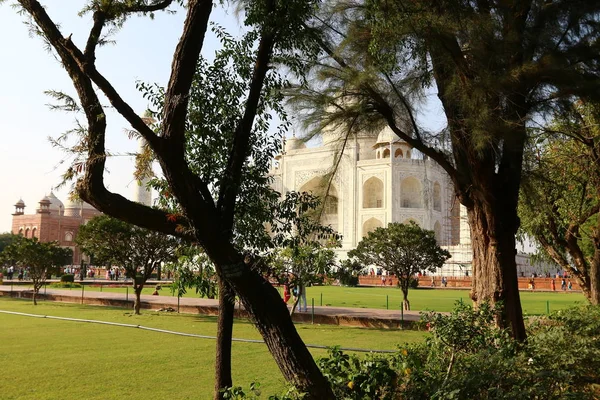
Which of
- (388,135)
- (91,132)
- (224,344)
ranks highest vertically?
(388,135)

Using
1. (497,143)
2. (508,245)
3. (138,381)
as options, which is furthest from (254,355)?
(497,143)

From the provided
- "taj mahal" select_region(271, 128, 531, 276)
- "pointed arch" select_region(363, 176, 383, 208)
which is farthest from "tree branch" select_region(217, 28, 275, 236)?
"pointed arch" select_region(363, 176, 383, 208)

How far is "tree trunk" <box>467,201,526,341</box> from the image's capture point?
4.66 meters

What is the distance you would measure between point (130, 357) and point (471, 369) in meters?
4.62

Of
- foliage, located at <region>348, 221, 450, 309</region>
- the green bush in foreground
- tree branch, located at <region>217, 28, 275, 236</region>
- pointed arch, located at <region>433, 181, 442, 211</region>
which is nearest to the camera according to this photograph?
the green bush in foreground

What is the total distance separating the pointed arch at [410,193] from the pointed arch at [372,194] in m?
1.73

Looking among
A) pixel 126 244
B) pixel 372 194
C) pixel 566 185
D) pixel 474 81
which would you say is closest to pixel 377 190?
pixel 372 194

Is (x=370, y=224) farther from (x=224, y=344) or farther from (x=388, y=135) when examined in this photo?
(x=224, y=344)

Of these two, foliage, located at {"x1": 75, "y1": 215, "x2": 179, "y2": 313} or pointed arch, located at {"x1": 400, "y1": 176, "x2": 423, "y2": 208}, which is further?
pointed arch, located at {"x1": 400, "y1": 176, "x2": 423, "y2": 208}

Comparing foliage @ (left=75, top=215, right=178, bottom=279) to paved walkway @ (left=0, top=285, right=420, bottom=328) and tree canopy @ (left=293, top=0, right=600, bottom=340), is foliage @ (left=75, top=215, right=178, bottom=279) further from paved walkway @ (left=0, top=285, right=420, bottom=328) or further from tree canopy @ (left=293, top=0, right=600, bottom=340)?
tree canopy @ (left=293, top=0, right=600, bottom=340)

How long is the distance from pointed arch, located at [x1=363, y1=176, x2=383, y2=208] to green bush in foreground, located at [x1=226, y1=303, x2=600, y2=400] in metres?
34.6

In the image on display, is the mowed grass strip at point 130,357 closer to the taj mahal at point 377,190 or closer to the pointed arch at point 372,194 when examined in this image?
the taj mahal at point 377,190

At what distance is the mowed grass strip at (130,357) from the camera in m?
4.86

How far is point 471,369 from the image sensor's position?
3012 mm
